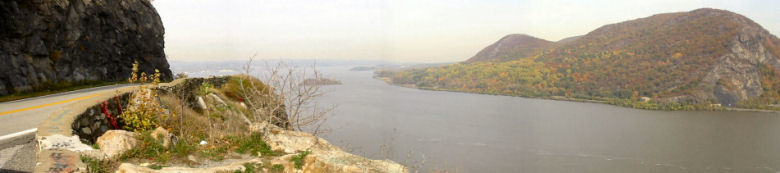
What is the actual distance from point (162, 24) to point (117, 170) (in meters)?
23.0

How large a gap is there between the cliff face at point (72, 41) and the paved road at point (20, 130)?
309cm

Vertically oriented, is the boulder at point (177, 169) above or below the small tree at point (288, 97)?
below

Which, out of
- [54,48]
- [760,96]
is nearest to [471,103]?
[760,96]

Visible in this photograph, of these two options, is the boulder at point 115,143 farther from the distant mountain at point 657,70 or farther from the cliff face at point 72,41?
the distant mountain at point 657,70

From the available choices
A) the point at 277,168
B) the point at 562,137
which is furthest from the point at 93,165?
the point at 562,137

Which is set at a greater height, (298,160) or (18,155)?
(18,155)

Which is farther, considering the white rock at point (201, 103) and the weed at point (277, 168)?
the white rock at point (201, 103)

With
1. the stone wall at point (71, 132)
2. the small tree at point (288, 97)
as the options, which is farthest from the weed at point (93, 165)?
the small tree at point (288, 97)

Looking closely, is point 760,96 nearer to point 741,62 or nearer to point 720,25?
point 741,62

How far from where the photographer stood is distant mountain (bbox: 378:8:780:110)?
119375 mm

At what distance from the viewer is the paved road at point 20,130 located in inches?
211

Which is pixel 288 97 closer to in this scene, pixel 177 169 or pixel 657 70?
pixel 177 169

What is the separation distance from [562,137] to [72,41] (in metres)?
70.9

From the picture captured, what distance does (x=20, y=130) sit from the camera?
6625mm
